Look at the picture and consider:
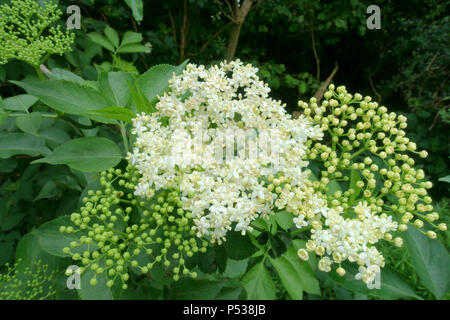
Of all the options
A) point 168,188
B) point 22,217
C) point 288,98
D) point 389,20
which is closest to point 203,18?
point 288,98

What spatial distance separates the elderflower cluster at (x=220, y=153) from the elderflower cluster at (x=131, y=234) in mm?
66

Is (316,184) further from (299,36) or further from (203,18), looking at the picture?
(299,36)

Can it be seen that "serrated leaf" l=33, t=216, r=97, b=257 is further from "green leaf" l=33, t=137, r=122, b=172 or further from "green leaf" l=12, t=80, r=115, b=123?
"green leaf" l=12, t=80, r=115, b=123

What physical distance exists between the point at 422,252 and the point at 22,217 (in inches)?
84.7

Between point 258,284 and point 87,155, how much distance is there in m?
0.75

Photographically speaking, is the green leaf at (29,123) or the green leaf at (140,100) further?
the green leaf at (29,123)

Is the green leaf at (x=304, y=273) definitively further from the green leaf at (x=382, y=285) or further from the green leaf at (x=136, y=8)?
the green leaf at (x=136, y=8)

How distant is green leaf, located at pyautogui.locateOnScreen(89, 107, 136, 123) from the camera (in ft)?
3.50

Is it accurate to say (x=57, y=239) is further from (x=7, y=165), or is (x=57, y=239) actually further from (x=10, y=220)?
(x=10, y=220)

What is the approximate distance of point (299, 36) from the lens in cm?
600

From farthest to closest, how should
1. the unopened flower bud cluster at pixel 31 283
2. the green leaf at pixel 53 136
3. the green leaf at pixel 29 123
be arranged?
the green leaf at pixel 53 136, the green leaf at pixel 29 123, the unopened flower bud cluster at pixel 31 283

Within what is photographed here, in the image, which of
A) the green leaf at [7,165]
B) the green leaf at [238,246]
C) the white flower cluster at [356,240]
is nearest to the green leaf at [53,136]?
the green leaf at [7,165]

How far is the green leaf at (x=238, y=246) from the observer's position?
1060mm
